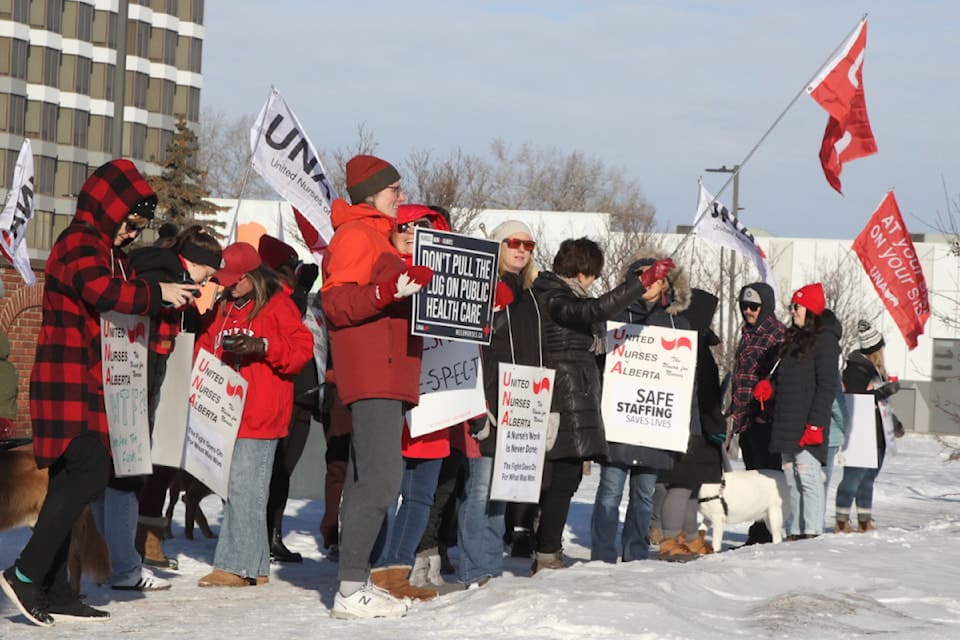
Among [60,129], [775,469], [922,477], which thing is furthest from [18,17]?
[775,469]

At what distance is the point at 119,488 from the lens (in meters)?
8.31

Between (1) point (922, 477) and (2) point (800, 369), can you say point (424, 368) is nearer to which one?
(2) point (800, 369)

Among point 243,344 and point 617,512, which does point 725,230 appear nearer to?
point 617,512

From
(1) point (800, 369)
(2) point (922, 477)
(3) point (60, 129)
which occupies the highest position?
(3) point (60, 129)

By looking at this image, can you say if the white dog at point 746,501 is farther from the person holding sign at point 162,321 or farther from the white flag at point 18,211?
the white flag at point 18,211

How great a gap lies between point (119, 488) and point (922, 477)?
18.3 metres

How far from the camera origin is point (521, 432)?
8.90m

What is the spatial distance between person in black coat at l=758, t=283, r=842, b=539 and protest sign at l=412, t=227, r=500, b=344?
14.5ft

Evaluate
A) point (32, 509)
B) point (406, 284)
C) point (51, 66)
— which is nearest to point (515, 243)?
point (406, 284)

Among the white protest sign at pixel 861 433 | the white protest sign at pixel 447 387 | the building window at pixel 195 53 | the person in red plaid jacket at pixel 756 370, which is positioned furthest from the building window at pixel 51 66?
the white protest sign at pixel 447 387

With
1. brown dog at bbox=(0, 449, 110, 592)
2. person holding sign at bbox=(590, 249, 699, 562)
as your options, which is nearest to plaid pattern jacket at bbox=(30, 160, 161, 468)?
brown dog at bbox=(0, 449, 110, 592)

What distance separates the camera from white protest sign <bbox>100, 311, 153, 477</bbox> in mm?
A: 7469

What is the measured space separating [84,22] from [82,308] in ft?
266

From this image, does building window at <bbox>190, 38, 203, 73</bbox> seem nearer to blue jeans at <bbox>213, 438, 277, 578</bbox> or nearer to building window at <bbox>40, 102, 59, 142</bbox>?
building window at <bbox>40, 102, 59, 142</bbox>
